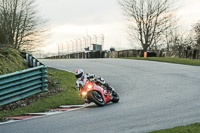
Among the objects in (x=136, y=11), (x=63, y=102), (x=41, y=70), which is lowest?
(x=63, y=102)

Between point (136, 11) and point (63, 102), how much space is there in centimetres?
3942

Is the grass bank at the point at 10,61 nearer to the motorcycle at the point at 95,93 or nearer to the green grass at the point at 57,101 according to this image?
the green grass at the point at 57,101

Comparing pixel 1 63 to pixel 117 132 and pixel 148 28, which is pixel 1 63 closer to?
pixel 117 132

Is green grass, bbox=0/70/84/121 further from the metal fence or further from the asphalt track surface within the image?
the asphalt track surface

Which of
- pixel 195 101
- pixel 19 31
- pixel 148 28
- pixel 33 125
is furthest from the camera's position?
pixel 148 28

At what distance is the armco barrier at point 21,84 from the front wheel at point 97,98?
3051 mm

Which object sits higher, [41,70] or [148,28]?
[148,28]

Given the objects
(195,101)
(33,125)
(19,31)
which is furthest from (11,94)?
(19,31)

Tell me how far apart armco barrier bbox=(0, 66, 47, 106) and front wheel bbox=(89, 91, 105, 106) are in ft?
10.0

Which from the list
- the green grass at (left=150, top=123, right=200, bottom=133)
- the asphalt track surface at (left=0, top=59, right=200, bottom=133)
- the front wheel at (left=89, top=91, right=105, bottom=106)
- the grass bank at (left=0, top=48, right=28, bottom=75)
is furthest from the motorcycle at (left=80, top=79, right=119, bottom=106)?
the grass bank at (left=0, top=48, right=28, bottom=75)

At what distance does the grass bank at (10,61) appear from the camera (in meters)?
13.3

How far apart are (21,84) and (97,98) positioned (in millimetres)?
3278

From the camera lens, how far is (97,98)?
10312 mm

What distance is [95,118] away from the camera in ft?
27.2
